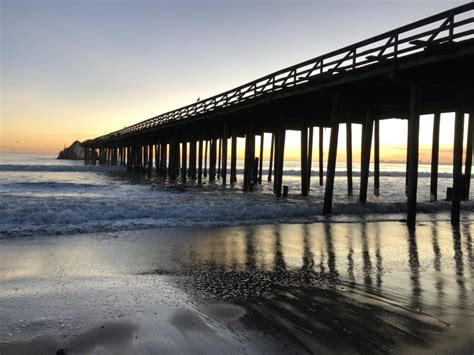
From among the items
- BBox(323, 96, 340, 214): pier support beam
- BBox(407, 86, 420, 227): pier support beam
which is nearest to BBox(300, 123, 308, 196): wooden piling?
BBox(323, 96, 340, 214): pier support beam

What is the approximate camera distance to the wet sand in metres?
3.53

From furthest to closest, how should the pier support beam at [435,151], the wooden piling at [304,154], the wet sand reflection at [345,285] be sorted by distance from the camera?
the wooden piling at [304,154] < the pier support beam at [435,151] < the wet sand reflection at [345,285]

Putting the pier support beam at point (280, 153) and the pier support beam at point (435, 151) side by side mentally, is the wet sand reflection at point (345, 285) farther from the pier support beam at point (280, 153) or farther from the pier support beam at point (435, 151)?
the pier support beam at point (280, 153)

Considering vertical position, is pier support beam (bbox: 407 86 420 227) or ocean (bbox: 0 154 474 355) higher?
pier support beam (bbox: 407 86 420 227)

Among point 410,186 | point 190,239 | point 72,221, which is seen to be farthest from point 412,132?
point 72,221

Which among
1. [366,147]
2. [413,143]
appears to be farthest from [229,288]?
[366,147]

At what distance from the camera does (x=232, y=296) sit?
4.83m

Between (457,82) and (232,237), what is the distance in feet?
25.8

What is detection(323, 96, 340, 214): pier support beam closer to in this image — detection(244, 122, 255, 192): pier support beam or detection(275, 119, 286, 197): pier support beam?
detection(275, 119, 286, 197): pier support beam

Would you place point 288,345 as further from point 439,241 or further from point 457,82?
point 457,82

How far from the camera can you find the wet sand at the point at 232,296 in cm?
353

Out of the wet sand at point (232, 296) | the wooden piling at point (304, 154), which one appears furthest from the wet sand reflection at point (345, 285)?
the wooden piling at point (304, 154)

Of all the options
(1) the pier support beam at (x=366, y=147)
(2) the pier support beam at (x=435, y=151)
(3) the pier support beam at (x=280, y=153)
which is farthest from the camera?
(3) the pier support beam at (x=280, y=153)

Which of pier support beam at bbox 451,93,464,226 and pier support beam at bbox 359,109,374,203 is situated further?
pier support beam at bbox 359,109,374,203
